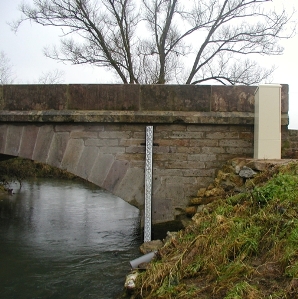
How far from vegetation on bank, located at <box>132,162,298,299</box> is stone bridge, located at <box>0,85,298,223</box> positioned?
136 centimetres

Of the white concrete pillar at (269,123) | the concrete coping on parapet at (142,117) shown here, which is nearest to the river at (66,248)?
the concrete coping on parapet at (142,117)

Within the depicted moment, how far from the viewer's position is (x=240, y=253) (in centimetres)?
290

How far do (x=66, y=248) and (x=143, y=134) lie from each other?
2073mm

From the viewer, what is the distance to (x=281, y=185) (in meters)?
3.48

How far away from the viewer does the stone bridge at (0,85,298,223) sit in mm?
5152

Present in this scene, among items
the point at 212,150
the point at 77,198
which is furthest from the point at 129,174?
the point at 77,198

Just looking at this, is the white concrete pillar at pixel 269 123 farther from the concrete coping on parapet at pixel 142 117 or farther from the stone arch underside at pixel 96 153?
the stone arch underside at pixel 96 153

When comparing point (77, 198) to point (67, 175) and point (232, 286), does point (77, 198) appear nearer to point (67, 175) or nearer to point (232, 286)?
point (67, 175)

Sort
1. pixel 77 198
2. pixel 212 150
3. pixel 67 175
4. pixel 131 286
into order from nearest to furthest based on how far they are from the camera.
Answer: pixel 131 286
pixel 212 150
pixel 77 198
pixel 67 175

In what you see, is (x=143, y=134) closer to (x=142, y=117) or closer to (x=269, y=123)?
(x=142, y=117)

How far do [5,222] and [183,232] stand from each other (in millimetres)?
5156

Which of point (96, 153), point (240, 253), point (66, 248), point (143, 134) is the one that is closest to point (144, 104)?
point (143, 134)

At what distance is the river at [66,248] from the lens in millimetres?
3973

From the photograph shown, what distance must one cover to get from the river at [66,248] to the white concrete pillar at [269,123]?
7.16 feet
